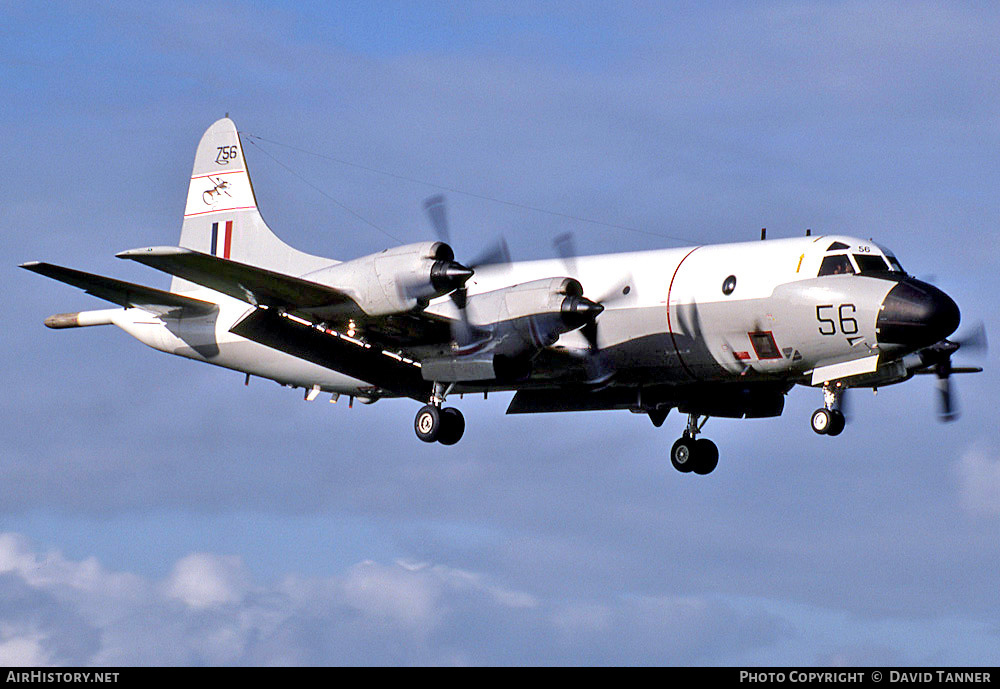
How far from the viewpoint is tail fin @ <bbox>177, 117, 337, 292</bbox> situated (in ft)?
103

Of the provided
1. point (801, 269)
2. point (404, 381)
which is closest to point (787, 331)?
point (801, 269)

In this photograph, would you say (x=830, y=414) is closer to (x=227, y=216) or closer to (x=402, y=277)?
(x=402, y=277)

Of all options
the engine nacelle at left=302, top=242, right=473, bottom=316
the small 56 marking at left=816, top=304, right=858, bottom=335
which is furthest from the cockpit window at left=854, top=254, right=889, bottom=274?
the engine nacelle at left=302, top=242, right=473, bottom=316

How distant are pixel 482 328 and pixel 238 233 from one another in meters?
8.04

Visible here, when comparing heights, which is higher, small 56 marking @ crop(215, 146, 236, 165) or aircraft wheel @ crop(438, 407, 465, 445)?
small 56 marking @ crop(215, 146, 236, 165)

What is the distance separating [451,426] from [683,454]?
527 cm

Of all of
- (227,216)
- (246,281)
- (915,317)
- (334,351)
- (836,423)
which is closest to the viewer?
(915,317)

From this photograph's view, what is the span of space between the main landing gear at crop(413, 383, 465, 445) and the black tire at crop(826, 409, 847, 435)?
722 centimetres

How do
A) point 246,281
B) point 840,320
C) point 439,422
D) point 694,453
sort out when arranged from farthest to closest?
point 694,453, point 439,422, point 246,281, point 840,320

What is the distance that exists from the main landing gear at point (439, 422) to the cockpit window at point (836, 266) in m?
7.65

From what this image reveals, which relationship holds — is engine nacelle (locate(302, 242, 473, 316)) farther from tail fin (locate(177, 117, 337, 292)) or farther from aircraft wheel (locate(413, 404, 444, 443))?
tail fin (locate(177, 117, 337, 292))

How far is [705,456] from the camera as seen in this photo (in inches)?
1163

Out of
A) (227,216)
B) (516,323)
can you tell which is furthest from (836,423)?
(227,216)
